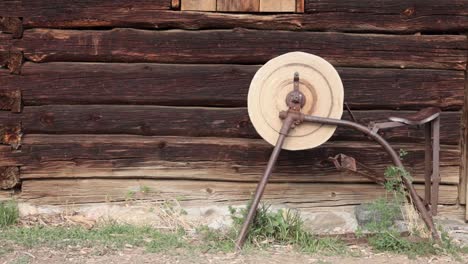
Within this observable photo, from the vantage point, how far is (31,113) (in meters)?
5.20

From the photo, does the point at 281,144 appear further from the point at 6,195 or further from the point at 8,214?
the point at 6,195

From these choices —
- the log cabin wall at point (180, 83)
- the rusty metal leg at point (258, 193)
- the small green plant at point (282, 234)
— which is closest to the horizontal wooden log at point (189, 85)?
the log cabin wall at point (180, 83)

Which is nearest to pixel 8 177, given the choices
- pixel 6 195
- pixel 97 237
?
pixel 6 195

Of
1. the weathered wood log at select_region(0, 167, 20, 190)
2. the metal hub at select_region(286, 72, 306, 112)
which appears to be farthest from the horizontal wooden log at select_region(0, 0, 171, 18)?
the metal hub at select_region(286, 72, 306, 112)

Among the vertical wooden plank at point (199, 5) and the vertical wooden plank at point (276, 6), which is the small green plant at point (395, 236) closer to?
the vertical wooden plank at point (276, 6)

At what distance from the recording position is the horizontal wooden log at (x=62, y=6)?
512 centimetres

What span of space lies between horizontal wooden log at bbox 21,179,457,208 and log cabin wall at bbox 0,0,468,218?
0.7 inches

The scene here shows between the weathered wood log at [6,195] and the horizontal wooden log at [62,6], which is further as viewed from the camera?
the weathered wood log at [6,195]

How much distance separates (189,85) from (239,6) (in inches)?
29.0

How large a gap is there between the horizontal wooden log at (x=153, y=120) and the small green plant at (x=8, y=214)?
1.98 feet

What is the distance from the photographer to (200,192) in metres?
5.33

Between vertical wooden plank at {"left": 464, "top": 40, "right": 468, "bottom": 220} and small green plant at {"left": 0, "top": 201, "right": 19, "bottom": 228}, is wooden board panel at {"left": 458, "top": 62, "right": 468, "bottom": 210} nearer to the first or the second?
vertical wooden plank at {"left": 464, "top": 40, "right": 468, "bottom": 220}

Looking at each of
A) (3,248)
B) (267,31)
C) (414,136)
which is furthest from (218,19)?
(3,248)

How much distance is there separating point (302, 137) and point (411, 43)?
130cm
